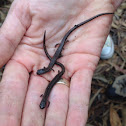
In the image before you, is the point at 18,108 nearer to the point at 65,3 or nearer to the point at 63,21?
the point at 63,21

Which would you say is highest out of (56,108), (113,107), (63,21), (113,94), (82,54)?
(63,21)

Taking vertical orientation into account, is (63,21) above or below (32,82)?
above

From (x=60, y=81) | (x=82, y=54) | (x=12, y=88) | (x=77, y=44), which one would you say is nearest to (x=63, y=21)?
(x=77, y=44)

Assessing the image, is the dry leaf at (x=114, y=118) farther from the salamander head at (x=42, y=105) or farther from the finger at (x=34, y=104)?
the salamander head at (x=42, y=105)

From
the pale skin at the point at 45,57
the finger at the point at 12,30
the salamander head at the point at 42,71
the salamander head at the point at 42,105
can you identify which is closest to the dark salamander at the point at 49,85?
the salamander head at the point at 42,105

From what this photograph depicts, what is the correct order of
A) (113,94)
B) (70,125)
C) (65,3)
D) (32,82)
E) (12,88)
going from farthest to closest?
1. (113,94)
2. (65,3)
3. (32,82)
4. (12,88)
5. (70,125)

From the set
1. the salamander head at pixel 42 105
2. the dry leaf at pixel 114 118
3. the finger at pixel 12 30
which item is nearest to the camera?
the salamander head at pixel 42 105

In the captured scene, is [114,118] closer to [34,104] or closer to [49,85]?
[49,85]
